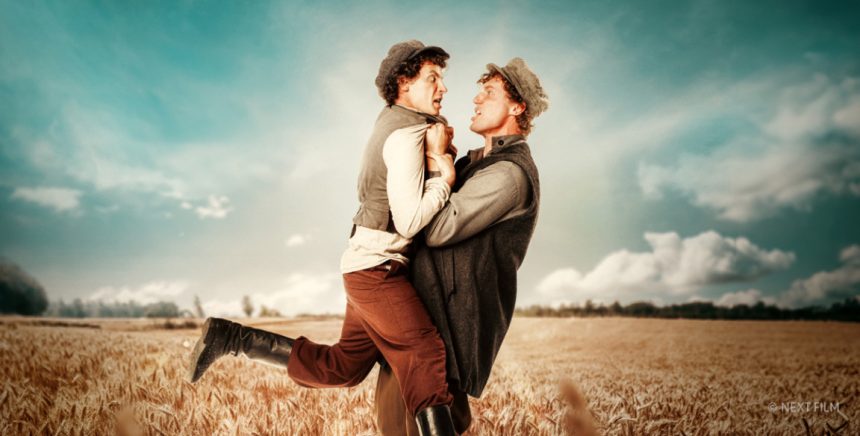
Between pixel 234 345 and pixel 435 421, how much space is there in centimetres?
150

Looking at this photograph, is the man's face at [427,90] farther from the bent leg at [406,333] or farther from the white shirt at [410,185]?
the bent leg at [406,333]

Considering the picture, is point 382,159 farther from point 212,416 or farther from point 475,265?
point 212,416

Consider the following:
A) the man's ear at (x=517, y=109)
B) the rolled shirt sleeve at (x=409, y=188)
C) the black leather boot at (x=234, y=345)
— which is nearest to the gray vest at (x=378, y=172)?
the rolled shirt sleeve at (x=409, y=188)

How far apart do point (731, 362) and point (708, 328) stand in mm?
5131

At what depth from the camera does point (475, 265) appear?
236 centimetres

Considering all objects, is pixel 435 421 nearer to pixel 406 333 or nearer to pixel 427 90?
pixel 406 333

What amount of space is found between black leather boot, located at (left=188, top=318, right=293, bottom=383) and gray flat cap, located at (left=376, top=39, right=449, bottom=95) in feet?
5.02

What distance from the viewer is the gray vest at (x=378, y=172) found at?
2.25m

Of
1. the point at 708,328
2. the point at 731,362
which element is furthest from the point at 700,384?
the point at 708,328

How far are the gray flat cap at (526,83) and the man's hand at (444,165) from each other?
2.08 feet

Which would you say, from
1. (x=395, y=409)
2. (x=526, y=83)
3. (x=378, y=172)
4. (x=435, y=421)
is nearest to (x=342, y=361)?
(x=395, y=409)

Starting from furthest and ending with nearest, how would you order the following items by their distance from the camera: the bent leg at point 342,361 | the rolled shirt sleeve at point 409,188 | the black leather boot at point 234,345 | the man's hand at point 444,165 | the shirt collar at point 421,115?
the black leather boot at point 234,345
the bent leg at point 342,361
the shirt collar at point 421,115
the man's hand at point 444,165
the rolled shirt sleeve at point 409,188

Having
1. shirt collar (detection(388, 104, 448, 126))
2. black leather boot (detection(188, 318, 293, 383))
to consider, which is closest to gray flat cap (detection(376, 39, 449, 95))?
shirt collar (detection(388, 104, 448, 126))

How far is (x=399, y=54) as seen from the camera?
97.5 inches
